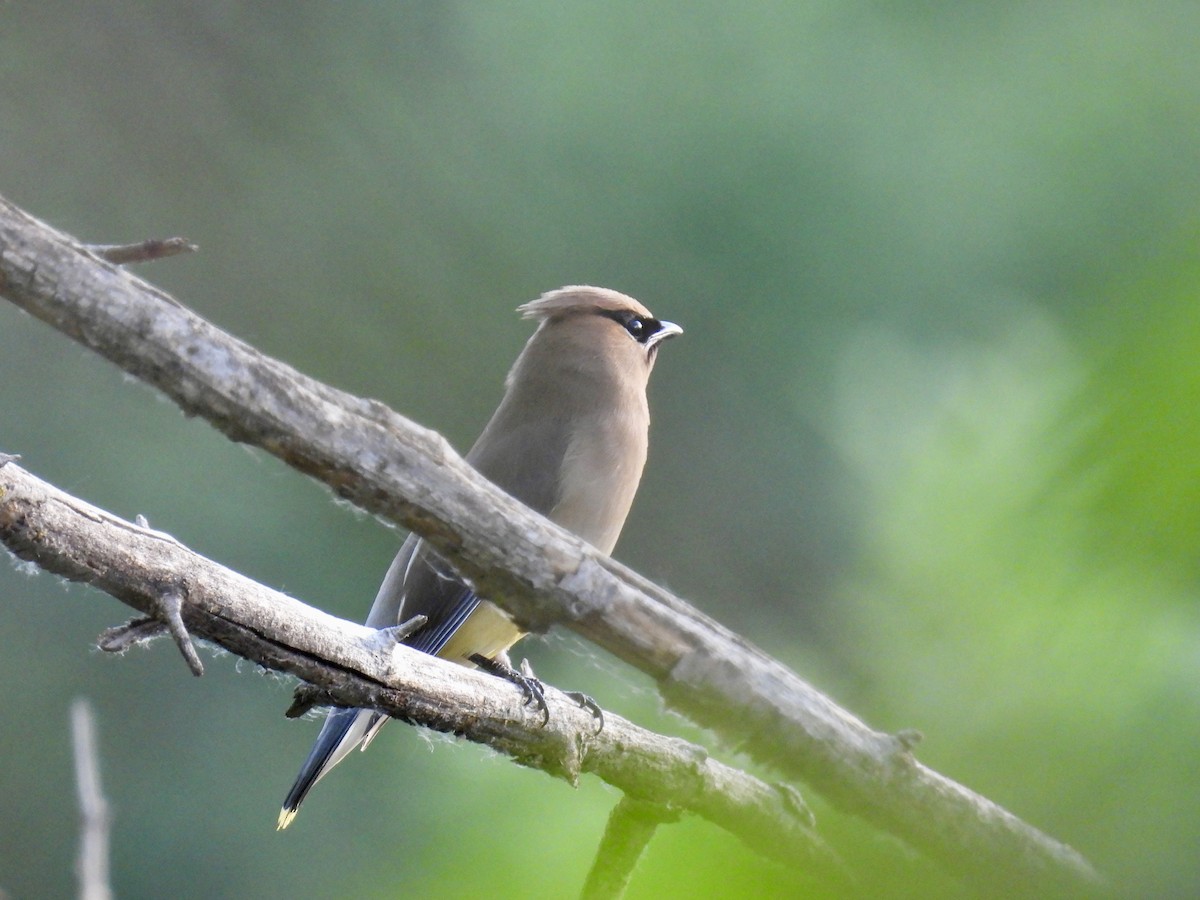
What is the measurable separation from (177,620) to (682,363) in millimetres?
5035

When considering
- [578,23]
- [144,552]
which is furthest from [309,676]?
[578,23]

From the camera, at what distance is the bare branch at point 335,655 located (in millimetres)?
1270

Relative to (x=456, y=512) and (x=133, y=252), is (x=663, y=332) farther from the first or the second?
(x=133, y=252)

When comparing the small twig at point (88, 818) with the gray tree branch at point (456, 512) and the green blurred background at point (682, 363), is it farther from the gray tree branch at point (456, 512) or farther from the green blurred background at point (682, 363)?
the gray tree branch at point (456, 512)

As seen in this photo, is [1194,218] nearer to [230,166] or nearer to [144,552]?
[144,552]

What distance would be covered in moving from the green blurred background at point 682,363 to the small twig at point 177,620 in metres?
0.21

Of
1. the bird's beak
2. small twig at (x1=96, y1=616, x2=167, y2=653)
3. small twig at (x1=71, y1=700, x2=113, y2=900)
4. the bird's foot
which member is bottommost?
small twig at (x1=71, y1=700, x2=113, y2=900)

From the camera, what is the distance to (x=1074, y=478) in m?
0.29

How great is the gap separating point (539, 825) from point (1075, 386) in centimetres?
35

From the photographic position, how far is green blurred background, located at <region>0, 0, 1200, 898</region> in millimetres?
328

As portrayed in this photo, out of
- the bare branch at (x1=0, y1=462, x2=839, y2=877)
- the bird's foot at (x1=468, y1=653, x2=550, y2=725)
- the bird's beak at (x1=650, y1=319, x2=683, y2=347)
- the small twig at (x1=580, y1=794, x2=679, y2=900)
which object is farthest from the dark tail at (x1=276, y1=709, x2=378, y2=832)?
the bird's beak at (x1=650, y1=319, x2=683, y2=347)

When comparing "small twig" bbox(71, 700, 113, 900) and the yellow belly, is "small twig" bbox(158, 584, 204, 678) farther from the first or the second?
the yellow belly

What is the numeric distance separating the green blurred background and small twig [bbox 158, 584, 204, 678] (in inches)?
8.1

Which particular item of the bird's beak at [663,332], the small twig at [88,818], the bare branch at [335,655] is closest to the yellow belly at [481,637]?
the bare branch at [335,655]
